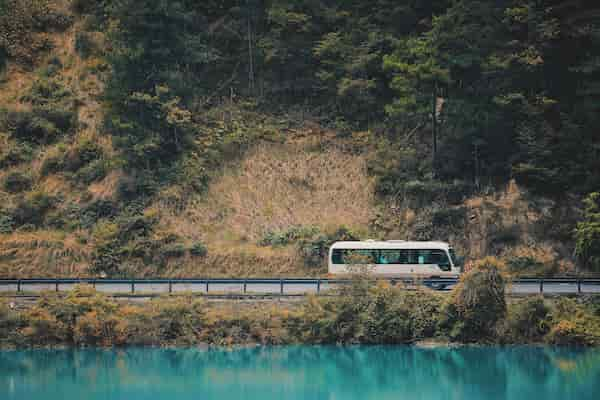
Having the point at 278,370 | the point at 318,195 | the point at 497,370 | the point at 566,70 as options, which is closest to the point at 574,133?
the point at 566,70

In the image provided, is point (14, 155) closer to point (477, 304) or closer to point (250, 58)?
point (250, 58)

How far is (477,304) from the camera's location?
40375mm

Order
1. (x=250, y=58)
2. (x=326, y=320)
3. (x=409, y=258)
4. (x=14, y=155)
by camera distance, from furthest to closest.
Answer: (x=250, y=58)
(x=14, y=155)
(x=409, y=258)
(x=326, y=320)

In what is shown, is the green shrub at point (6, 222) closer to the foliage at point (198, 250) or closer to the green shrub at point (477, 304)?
the foliage at point (198, 250)

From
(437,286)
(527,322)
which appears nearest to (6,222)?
(437,286)

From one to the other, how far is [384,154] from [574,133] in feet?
36.5

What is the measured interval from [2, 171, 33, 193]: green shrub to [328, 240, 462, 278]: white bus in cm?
2197

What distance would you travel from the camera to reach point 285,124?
6019 cm

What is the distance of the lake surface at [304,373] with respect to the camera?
35.0 metres

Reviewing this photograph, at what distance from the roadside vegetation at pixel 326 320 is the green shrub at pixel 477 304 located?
43 mm

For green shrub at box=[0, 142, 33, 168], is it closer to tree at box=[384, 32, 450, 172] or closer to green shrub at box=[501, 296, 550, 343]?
tree at box=[384, 32, 450, 172]

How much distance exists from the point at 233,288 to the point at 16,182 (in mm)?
19445

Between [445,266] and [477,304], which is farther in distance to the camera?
[445,266]

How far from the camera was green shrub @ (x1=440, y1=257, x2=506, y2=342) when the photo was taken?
132 ft
